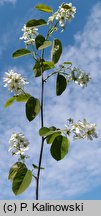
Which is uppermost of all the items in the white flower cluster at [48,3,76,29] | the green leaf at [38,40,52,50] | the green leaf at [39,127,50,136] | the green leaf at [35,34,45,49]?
the white flower cluster at [48,3,76,29]

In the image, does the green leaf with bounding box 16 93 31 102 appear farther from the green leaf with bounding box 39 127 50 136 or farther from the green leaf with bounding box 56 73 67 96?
the green leaf with bounding box 39 127 50 136

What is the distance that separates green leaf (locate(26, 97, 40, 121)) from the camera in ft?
13.7

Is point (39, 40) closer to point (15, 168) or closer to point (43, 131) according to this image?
point (43, 131)

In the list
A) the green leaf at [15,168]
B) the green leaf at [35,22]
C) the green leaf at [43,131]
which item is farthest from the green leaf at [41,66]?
the green leaf at [15,168]

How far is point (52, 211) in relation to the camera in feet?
12.6

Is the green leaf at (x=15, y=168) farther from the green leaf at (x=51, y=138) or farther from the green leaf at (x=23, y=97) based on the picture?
the green leaf at (x=23, y=97)

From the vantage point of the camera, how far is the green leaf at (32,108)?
13.7 ft

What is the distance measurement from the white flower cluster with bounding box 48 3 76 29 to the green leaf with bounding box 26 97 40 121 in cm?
91

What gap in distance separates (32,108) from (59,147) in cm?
43

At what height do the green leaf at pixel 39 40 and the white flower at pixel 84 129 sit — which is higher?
the green leaf at pixel 39 40

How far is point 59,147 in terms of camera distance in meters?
4.02

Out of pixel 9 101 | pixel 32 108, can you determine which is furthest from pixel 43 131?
pixel 9 101

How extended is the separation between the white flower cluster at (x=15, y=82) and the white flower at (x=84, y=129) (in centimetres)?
57

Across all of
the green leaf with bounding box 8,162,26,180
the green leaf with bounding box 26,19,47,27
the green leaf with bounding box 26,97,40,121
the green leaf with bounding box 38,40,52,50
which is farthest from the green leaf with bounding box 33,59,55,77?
the green leaf with bounding box 8,162,26,180
